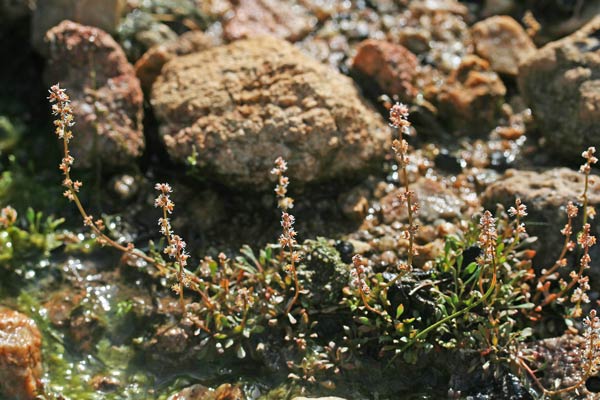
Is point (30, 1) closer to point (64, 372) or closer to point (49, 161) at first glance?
point (49, 161)

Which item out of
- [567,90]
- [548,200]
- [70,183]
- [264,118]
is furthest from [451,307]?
[70,183]

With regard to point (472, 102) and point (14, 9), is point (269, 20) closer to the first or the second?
point (472, 102)

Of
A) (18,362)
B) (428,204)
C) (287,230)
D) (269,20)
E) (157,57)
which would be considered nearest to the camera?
(287,230)

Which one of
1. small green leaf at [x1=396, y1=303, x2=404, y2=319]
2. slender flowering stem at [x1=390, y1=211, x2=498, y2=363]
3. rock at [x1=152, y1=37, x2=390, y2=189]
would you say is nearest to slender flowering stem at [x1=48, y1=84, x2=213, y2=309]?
rock at [x1=152, y1=37, x2=390, y2=189]

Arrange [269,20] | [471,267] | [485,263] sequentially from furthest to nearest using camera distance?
[269,20] → [471,267] → [485,263]

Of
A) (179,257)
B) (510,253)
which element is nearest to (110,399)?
(179,257)

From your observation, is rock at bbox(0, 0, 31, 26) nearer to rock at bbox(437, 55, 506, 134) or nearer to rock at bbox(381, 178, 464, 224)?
rock at bbox(381, 178, 464, 224)

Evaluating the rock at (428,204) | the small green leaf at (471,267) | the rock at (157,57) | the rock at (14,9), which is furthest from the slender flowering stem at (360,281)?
the rock at (14,9)

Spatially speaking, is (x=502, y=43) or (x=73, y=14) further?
(x=502, y=43)
